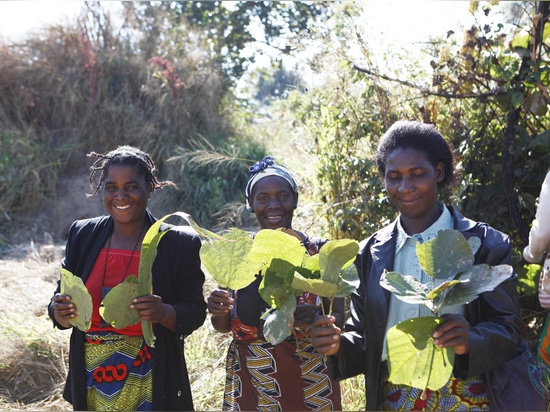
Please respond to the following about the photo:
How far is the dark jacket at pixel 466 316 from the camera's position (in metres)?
1.79

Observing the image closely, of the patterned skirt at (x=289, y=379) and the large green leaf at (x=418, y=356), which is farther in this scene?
the patterned skirt at (x=289, y=379)

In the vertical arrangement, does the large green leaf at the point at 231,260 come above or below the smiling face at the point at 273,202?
below

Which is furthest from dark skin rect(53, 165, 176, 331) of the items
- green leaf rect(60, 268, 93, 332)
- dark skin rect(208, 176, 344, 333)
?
dark skin rect(208, 176, 344, 333)

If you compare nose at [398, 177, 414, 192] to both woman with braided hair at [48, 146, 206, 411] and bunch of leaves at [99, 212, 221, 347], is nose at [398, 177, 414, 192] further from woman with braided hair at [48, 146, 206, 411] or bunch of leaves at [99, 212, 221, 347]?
woman with braided hair at [48, 146, 206, 411]

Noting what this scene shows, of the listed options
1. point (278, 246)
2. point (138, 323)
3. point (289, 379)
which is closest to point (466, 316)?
point (278, 246)

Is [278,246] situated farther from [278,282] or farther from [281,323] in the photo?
[281,323]

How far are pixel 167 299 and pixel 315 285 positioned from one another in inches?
35.0

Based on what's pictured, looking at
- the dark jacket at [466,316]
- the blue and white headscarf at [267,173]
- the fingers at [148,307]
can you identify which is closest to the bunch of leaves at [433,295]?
the dark jacket at [466,316]

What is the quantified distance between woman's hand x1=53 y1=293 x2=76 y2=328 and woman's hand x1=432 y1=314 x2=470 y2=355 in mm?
1245

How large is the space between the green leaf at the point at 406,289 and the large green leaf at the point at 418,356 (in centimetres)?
5

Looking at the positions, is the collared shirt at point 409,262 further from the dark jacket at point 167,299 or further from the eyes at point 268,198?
the dark jacket at point 167,299

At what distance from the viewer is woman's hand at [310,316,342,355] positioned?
71.7 inches

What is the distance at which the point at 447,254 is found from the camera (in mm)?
1761

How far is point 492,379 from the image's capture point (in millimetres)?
1867
